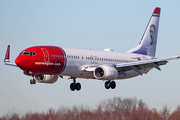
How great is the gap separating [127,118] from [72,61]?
105 feet

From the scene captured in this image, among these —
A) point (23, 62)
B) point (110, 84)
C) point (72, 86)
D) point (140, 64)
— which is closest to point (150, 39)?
point (140, 64)

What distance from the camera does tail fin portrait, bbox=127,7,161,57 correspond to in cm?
7212

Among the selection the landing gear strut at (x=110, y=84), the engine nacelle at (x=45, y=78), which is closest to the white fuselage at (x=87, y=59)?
the landing gear strut at (x=110, y=84)

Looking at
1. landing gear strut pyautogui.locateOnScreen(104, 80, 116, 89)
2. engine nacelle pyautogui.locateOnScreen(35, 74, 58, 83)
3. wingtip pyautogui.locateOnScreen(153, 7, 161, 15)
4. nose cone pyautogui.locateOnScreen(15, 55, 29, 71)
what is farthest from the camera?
wingtip pyautogui.locateOnScreen(153, 7, 161, 15)

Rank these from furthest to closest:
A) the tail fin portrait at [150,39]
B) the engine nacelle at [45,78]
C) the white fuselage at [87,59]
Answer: the tail fin portrait at [150,39]
the engine nacelle at [45,78]
the white fuselage at [87,59]

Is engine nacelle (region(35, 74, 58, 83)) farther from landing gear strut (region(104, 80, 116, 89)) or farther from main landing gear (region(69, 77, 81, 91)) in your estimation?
landing gear strut (region(104, 80, 116, 89))

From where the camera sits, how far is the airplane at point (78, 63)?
171 ft

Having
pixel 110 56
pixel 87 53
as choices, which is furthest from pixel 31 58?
pixel 110 56

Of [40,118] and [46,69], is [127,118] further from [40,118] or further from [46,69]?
[46,69]

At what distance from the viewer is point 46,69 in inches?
2082

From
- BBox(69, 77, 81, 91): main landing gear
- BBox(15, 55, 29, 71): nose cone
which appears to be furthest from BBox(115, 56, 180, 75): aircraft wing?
BBox(15, 55, 29, 71): nose cone

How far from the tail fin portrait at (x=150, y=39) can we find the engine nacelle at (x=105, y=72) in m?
14.6

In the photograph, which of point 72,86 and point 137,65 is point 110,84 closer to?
point 137,65

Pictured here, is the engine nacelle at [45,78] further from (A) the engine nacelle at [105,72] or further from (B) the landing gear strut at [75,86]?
(A) the engine nacelle at [105,72]
